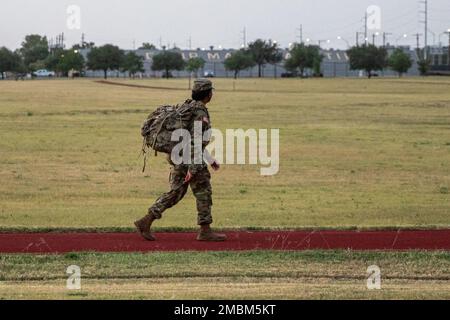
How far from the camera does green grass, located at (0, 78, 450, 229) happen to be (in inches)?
779

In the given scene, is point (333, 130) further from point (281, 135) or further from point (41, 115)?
point (41, 115)

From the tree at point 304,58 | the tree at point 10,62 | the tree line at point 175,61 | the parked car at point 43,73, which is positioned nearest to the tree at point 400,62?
the tree line at point 175,61

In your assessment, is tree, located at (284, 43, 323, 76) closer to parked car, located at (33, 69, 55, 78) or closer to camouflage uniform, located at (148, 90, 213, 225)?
parked car, located at (33, 69, 55, 78)

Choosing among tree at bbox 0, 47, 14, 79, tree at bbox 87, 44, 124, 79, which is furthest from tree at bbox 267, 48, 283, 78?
tree at bbox 0, 47, 14, 79

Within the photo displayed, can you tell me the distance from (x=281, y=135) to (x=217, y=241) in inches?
1086

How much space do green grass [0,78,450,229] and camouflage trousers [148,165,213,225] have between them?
294 centimetres

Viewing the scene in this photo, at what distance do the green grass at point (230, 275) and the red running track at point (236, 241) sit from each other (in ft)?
2.28

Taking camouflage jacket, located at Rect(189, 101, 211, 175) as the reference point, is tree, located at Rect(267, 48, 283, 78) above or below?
above

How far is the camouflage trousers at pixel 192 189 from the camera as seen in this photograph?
13.6 m

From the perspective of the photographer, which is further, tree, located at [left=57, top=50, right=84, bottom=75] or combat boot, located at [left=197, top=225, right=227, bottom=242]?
tree, located at [left=57, top=50, right=84, bottom=75]

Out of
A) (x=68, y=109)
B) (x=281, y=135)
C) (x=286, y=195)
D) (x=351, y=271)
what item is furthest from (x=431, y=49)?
(x=351, y=271)

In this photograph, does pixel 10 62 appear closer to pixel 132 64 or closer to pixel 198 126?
pixel 132 64

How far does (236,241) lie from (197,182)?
1297 millimetres
